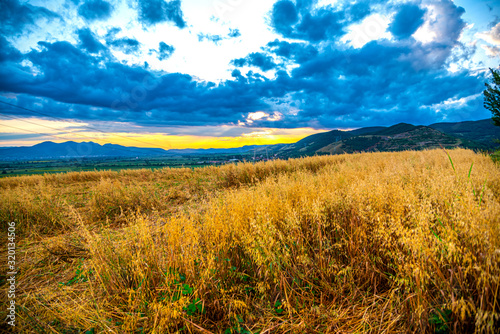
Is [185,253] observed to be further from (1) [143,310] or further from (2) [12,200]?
(2) [12,200]

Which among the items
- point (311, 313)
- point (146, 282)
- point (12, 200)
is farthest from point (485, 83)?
point (12, 200)

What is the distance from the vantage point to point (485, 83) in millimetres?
13461

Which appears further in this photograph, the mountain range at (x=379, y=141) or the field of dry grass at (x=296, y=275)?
the mountain range at (x=379, y=141)

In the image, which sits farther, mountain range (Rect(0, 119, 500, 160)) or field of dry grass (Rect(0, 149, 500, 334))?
mountain range (Rect(0, 119, 500, 160))

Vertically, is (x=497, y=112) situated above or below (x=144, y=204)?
above

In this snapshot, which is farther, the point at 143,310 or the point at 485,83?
the point at 485,83

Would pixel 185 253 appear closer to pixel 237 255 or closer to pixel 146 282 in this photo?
pixel 146 282

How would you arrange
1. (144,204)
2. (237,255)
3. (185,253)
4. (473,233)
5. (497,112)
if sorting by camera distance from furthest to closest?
(497,112) → (144,204) → (237,255) → (185,253) → (473,233)

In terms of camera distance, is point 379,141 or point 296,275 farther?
point 379,141

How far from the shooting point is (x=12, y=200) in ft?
18.5

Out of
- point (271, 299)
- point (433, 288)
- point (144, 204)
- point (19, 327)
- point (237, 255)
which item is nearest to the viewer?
Answer: point (433, 288)

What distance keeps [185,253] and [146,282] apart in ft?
1.62

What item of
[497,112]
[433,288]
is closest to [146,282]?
[433,288]

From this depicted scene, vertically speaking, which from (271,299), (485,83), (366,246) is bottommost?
(271,299)
